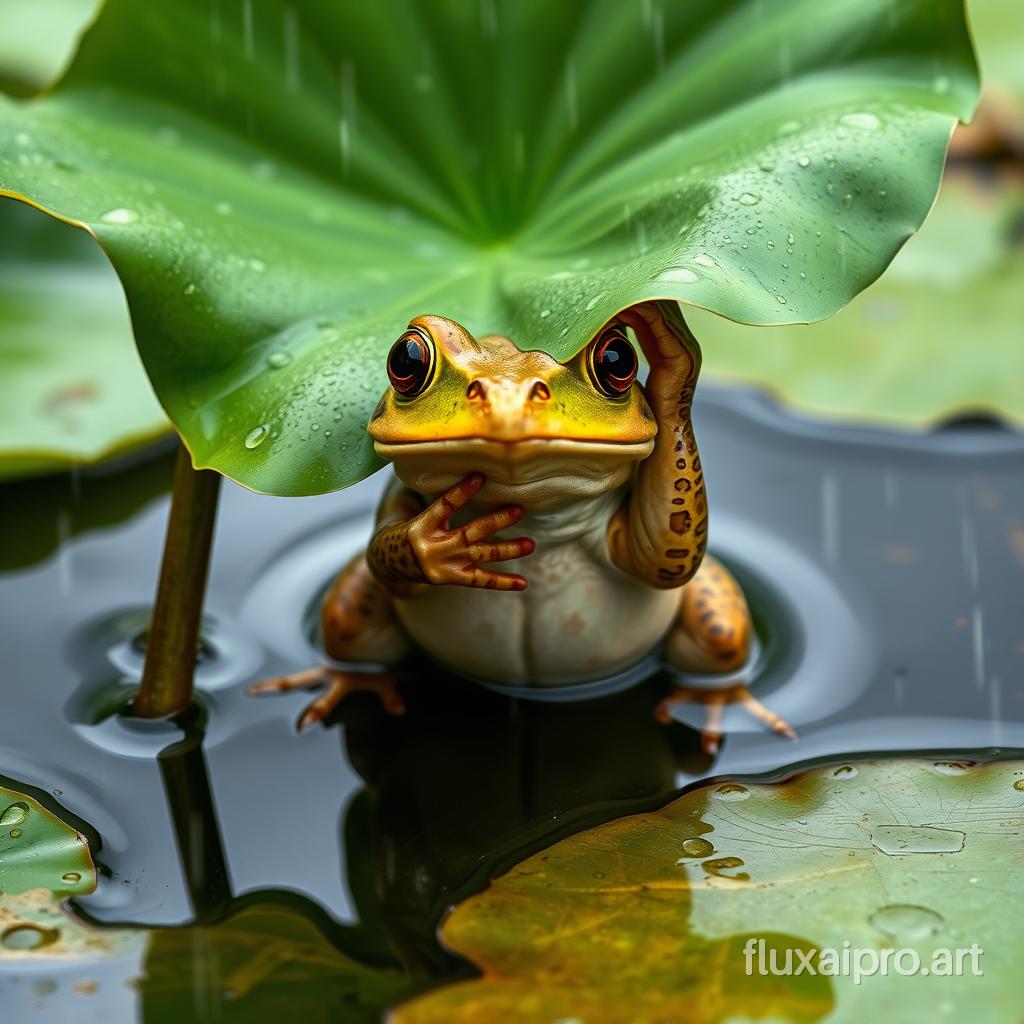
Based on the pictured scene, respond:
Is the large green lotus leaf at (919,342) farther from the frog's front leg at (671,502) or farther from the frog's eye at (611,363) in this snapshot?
the frog's eye at (611,363)

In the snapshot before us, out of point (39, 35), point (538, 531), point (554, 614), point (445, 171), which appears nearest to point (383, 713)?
point (554, 614)

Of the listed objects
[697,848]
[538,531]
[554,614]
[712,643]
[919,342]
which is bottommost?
[697,848]

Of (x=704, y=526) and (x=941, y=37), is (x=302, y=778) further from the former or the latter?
(x=941, y=37)

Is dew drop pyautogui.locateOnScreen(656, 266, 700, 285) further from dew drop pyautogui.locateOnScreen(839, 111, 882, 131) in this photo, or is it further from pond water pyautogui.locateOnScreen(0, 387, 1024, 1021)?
pond water pyautogui.locateOnScreen(0, 387, 1024, 1021)

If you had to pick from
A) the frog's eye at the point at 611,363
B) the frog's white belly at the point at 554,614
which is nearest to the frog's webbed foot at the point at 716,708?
the frog's white belly at the point at 554,614

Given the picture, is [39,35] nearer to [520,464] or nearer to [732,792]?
[520,464]

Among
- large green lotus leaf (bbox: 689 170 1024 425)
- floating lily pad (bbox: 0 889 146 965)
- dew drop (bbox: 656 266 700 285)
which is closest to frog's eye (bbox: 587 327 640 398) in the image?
dew drop (bbox: 656 266 700 285)

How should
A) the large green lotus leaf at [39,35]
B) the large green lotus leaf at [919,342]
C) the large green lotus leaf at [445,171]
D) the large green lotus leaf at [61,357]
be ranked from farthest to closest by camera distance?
the large green lotus leaf at [39,35] → the large green lotus leaf at [919,342] → the large green lotus leaf at [61,357] → the large green lotus leaf at [445,171]

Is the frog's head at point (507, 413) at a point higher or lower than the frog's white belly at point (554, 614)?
higher

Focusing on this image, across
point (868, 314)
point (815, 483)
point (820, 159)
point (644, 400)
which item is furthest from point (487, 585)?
point (868, 314)
